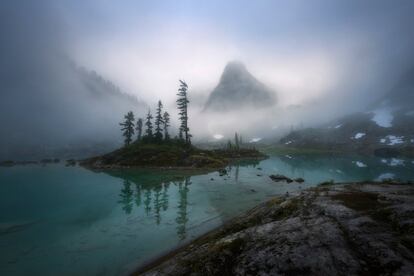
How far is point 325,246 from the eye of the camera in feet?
44.3

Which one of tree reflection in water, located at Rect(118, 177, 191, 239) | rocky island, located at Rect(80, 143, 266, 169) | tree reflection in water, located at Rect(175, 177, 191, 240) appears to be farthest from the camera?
rocky island, located at Rect(80, 143, 266, 169)

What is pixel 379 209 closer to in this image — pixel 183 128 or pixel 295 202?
pixel 295 202

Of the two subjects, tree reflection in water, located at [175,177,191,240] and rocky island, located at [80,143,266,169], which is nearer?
tree reflection in water, located at [175,177,191,240]

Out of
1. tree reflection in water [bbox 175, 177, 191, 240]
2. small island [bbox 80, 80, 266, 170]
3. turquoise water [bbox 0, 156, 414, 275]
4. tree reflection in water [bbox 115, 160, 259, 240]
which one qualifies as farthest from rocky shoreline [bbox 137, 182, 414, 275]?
small island [bbox 80, 80, 266, 170]

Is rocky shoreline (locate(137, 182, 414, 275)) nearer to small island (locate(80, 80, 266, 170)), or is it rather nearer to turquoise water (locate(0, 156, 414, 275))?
turquoise water (locate(0, 156, 414, 275))

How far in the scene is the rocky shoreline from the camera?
11828mm

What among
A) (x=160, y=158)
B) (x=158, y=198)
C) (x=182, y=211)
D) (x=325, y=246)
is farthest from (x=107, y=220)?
(x=160, y=158)

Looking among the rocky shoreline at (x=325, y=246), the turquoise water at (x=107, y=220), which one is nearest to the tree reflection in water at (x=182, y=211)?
the turquoise water at (x=107, y=220)

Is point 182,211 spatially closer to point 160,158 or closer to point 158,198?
point 158,198

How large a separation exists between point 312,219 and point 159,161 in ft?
273

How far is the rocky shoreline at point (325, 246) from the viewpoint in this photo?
38.8 ft

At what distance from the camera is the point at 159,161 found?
9594 centimetres

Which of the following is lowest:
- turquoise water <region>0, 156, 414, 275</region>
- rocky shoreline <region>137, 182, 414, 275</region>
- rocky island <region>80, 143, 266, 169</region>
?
turquoise water <region>0, 156, 414, 275</region>

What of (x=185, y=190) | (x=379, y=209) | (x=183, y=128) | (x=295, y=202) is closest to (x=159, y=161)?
(x=183, y=128)
